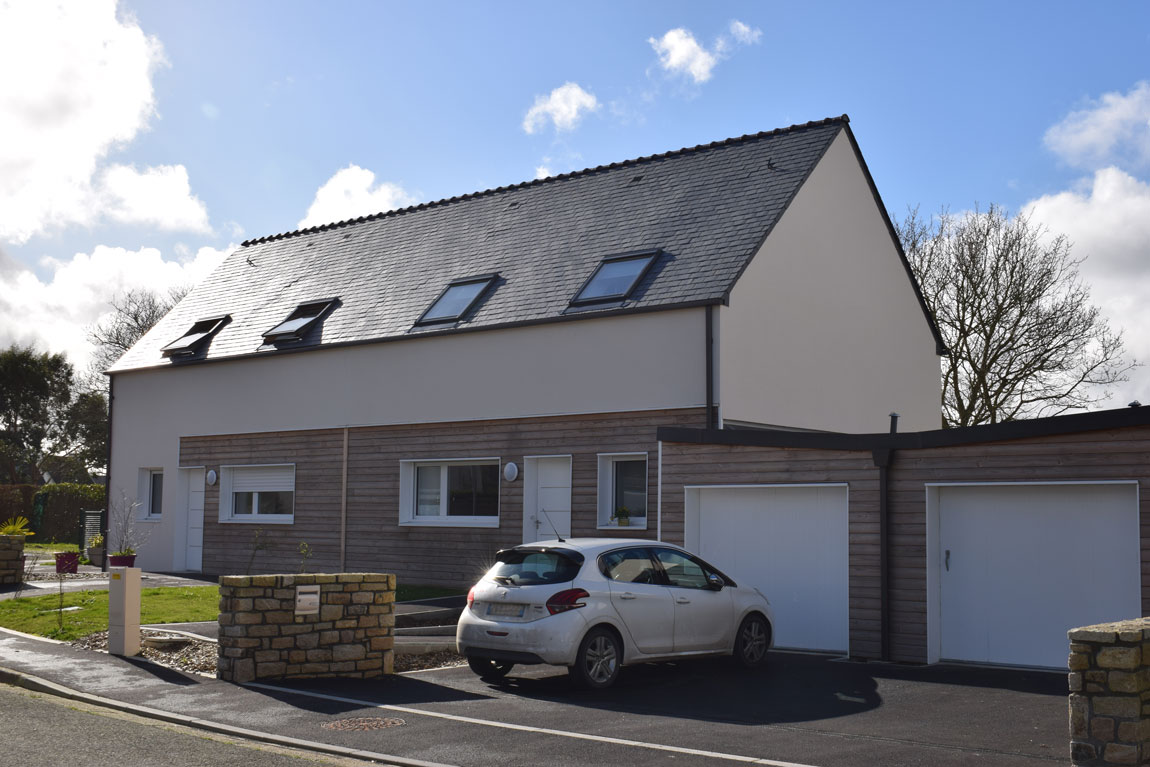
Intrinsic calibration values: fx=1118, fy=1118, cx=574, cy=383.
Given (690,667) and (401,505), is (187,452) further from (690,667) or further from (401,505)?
(690,667)

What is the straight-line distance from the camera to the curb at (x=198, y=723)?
7914mm

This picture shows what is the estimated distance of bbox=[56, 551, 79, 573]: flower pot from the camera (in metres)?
20.8

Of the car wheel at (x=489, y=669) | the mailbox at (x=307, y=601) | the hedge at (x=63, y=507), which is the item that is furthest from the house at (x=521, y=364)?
the hedge at (x=63, y=507)

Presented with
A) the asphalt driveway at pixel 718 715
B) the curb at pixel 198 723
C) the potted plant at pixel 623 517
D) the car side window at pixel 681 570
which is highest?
the potted plant at pixel 623 517

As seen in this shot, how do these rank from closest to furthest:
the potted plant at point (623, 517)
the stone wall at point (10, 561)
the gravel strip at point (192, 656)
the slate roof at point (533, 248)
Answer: the gravel strip at point (192, 656)
the potted plant at point (623, 517)
the slate roof at point (533, 248)
the stone wall at point (10, 561)

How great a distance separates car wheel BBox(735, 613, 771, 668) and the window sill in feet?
24.6

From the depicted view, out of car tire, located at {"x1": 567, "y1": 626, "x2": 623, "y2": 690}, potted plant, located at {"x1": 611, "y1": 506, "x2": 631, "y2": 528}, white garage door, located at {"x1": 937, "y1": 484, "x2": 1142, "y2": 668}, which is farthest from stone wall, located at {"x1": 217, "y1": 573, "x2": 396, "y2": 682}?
white garage door, located at {"x1": 937, "y1": 484, "x2": 1142, "y2": 668}

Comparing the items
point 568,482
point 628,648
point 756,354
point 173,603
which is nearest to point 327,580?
point 628,648

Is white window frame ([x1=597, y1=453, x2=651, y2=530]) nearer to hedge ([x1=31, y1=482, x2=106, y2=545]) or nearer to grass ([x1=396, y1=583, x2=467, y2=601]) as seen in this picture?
grass ([x1=396, y1=583, x2=467, y2=601])

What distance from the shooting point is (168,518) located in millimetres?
24438

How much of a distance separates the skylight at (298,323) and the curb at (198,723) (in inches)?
460

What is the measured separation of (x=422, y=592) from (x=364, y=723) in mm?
9563

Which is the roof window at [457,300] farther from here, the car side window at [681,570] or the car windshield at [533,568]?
the car windshield at [533,568]

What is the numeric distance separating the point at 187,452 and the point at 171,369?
1929mm
